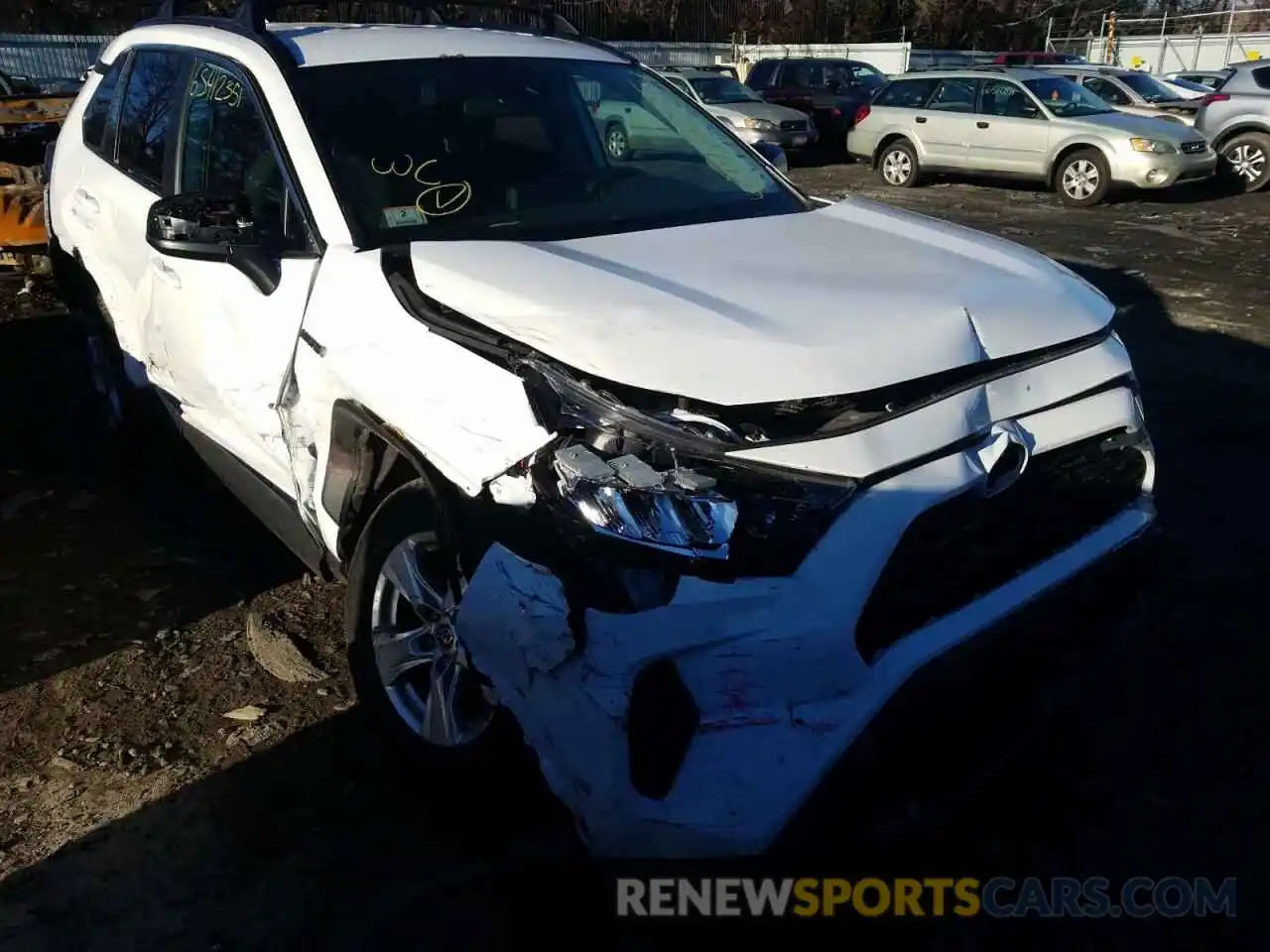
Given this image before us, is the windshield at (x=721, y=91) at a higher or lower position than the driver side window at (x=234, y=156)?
higher

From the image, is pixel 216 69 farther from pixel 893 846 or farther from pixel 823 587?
pixel 893 846

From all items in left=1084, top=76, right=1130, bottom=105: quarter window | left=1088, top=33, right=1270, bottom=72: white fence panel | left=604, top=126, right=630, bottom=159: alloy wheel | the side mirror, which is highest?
left=1088, top=33, right=1270, bottom=72: white fence panel

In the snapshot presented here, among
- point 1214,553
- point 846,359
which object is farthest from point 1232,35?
point 846,359

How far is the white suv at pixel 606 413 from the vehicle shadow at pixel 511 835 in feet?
0.77

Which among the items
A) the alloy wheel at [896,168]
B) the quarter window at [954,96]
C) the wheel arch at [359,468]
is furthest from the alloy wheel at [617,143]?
A: the alloy wheel at [896,168]

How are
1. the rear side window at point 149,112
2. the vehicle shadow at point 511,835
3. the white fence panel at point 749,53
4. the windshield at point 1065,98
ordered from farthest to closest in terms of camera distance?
the white fence panel at point 749,53, the windshield at point 1065,98, the rear side window at point 149,112, the vehicle shadow at point 511,835

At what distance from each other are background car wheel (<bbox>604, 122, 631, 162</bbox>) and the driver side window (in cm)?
115

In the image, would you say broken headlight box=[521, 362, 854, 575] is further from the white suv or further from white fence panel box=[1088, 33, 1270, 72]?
white fence panel box=[1088, 33, 1270, 72]

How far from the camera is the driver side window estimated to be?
3.06m

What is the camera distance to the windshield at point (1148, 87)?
1752 centimetres

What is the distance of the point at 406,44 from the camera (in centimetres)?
347

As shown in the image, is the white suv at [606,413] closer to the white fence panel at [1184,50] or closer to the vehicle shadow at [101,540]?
the vehicle shadow at [101,540]

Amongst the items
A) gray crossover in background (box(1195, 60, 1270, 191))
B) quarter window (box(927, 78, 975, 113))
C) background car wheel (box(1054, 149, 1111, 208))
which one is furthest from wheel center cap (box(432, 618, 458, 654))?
gray crossover in background (box(1195, 60, 1270, 191))

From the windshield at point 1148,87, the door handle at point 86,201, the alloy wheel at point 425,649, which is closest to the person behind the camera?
the alloy wheel at point 425,649
